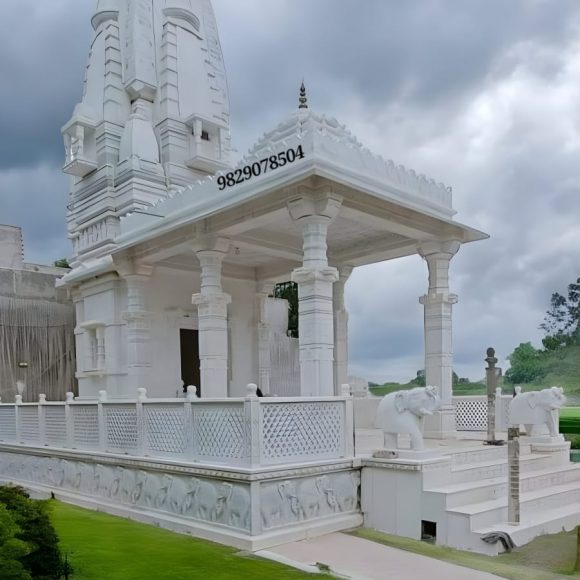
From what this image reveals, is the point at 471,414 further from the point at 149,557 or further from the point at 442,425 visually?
the point at 149,557

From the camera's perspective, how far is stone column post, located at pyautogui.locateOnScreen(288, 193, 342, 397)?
829 centimetres

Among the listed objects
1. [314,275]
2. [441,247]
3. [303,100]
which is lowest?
[314,275]

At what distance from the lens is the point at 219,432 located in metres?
7.27

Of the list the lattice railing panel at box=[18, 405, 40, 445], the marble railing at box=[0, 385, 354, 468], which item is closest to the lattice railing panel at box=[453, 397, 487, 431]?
the marble railing at box=[0, 385, 354, 468]

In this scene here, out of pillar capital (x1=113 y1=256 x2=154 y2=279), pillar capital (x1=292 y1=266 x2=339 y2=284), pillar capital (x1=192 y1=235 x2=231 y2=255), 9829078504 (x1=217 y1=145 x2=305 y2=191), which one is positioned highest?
9829078504 (x1=217 y1=145 x2=305 y2=191)

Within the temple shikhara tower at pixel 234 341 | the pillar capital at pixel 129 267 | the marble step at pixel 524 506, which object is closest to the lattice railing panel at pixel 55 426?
the temple shikhara tower at pixel 234 341

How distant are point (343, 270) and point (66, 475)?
6815mm

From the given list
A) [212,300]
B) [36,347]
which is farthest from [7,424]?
[212,300]

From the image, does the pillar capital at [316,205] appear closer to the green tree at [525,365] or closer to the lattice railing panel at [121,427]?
the lattice railing panel at [121,427]

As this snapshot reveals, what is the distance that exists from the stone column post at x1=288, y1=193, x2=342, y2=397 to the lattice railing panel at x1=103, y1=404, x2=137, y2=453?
252 centimetres

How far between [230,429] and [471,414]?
6.98 m

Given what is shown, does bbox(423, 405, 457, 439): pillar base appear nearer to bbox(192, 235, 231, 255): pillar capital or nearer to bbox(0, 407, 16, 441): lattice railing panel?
bbox(192, 235, 231, 255): pillar capital

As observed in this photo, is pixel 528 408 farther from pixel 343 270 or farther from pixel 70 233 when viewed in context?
pixel 70 233

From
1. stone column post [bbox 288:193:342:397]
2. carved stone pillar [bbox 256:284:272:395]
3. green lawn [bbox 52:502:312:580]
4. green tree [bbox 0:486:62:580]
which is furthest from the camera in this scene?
carved stone pillar [bbox 256:284:272:395]
